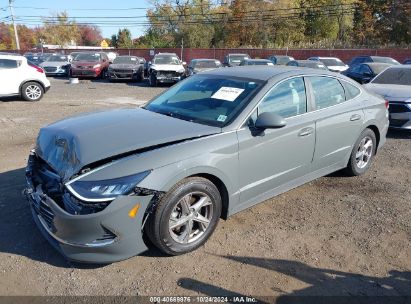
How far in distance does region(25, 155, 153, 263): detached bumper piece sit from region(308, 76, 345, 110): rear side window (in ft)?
8.24

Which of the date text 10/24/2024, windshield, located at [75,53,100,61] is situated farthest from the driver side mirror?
windshield, located at [75,53,100,61]

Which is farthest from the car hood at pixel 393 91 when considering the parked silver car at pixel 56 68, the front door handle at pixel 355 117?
the parked silver car at pixel 56 68

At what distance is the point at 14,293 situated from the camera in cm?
286

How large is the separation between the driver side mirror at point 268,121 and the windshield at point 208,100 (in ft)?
0.75

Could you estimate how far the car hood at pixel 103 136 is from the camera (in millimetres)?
3061

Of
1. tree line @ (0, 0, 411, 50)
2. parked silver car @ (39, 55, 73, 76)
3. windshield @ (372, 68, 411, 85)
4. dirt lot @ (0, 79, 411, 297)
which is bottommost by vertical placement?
dirt lot @ (0, 79, 411, 297)

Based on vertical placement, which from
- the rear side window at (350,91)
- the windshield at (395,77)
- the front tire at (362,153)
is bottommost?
the front tire at (362,153)

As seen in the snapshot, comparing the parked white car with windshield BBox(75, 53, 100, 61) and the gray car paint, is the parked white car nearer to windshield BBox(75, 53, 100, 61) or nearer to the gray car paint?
windshield BBox(75, 53, 100, 61)

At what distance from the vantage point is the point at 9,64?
1191 centimetres

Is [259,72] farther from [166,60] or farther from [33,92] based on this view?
[166,60]

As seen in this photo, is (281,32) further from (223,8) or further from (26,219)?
(26,219)

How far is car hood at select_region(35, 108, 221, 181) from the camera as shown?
306 cm

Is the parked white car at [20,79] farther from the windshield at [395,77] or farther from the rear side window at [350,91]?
the rear side window at [350,91]

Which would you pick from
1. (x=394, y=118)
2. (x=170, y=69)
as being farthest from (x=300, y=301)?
(x=170, y=69)
